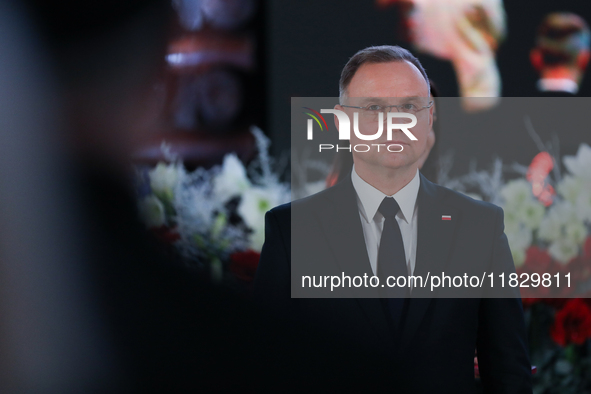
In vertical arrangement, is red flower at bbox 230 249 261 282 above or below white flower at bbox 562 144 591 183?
below

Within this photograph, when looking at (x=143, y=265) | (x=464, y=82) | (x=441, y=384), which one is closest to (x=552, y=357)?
(x=441, y=384)

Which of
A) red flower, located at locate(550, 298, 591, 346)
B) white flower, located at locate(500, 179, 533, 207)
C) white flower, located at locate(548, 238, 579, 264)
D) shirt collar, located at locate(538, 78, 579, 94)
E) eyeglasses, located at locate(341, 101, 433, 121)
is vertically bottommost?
red flower, located at locate(550, 298, 591, 346)

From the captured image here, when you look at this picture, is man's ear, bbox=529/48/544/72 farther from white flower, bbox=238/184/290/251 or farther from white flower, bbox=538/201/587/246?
white flower, bbox=238/184/290/251

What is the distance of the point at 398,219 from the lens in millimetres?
1280

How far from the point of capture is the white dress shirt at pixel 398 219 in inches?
50.2

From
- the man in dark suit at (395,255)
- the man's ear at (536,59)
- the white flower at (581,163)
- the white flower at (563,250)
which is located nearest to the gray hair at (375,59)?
the man in dark suit at (395,255)

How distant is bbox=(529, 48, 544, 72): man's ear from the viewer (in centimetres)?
137

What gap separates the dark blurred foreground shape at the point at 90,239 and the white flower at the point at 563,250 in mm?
908

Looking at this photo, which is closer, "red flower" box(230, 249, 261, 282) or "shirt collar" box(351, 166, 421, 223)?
"shirt collar" box(351, 166, 421, 223)

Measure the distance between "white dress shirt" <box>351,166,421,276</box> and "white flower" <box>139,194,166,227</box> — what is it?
0.63 m

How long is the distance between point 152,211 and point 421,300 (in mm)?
875

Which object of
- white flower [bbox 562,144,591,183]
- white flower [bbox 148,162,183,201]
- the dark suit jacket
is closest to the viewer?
the dark suit jacket

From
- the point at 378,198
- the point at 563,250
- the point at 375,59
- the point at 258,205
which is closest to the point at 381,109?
the point at 375,59

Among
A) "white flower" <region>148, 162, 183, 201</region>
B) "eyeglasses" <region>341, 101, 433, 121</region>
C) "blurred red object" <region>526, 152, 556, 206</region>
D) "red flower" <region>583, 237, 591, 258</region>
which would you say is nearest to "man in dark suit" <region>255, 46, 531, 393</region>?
"eyeglasses" <region>341, 101, 433, 121</region>
